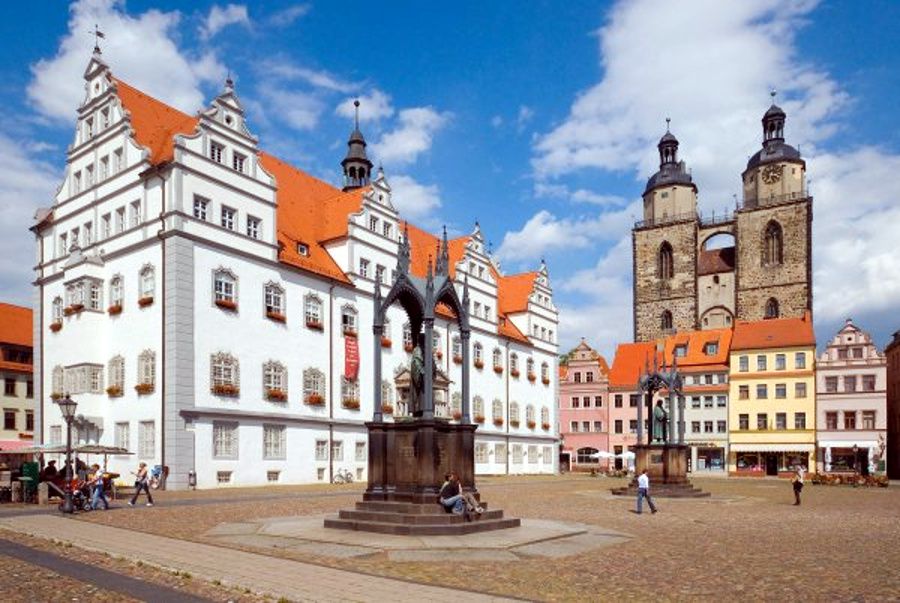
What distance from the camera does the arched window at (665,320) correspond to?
3542 inches

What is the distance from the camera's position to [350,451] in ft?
140

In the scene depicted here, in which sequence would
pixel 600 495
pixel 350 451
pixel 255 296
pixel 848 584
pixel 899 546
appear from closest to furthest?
pixel 848 584 < pixel 899 546 < pixel 600 495 < pixel 255 296 < pixel 350 451

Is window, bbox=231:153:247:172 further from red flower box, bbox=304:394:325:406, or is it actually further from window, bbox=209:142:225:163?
red flower box, bbox=304:394:325:406

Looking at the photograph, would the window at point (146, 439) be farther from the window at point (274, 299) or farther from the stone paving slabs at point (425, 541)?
the stone paving slabs at point (425, 541)

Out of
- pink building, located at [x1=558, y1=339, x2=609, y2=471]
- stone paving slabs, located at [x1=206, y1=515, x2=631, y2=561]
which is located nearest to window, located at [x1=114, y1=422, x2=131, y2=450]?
stone paving slabs, located at [x1=206, y1=515, x2=631, y2=561]

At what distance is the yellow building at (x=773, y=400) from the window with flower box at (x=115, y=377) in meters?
52.5

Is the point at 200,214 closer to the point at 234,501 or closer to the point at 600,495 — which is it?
the point at 234,501

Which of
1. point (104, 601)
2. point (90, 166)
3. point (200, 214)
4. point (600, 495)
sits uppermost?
point (90, 166)

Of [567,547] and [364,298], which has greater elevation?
[364,298]

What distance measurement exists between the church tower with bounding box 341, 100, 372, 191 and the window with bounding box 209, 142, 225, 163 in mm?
25396

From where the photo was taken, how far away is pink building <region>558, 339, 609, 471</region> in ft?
249

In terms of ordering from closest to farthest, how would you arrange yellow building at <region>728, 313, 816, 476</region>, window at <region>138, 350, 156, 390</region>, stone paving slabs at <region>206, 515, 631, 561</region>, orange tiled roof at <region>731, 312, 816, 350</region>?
stone paving slabs at <region>206, 515, 631, 561</region> → window at <region>138, 350, 156, 390</region> → yellow building at <region>728, 313, 816, 476</region> → orange tiled roof at <region>731, 312, 816, 350</region>

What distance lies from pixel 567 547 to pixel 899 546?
22.8 feet

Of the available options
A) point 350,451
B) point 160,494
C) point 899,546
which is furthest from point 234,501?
point 899,546
